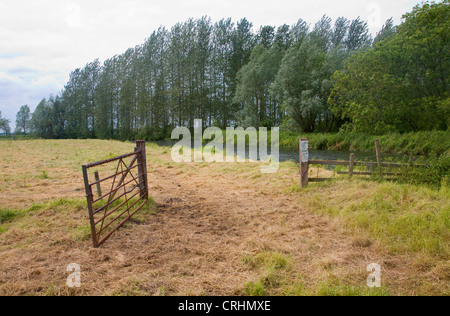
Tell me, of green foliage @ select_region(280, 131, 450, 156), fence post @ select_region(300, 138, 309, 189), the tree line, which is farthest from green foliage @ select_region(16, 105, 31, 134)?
fence post @ select_region(300, 138, 309, 189)

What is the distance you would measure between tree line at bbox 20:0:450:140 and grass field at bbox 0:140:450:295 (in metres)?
18.3

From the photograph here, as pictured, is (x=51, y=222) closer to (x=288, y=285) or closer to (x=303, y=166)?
(x=288, y=285)

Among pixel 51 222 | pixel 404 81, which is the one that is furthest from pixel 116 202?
pixel 404 81

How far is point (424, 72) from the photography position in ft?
71.0

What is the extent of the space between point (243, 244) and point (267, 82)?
1344 inches

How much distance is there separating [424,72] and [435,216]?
2212cm

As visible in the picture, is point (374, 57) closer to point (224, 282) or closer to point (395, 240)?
point (395, 240)

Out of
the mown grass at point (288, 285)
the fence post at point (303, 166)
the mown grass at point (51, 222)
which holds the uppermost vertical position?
the fence post at point (303, 166)

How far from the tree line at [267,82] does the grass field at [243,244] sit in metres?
18.3

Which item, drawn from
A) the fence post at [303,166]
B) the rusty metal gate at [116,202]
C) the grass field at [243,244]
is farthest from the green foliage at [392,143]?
the rusty metal gate at [116,202]

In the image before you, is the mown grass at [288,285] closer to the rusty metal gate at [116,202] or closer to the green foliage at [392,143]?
the rusty metal gate at [116,202]

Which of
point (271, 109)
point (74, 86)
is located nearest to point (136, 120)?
point (74, 86)

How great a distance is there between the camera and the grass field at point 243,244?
3.36 metres

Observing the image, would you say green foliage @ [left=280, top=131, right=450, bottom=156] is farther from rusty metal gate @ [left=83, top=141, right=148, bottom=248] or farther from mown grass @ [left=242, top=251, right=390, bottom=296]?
rusty metal gate @ [left=83, top=141, right=148, bottom=248]
